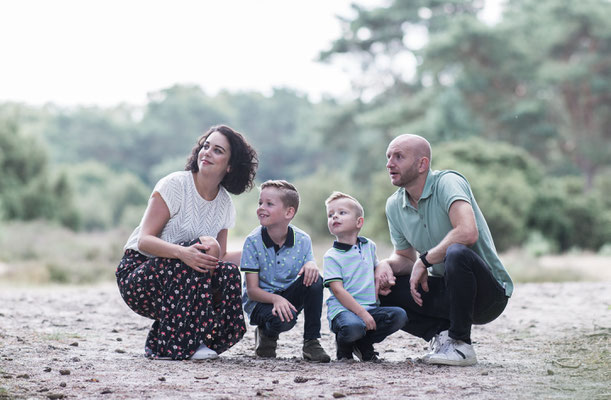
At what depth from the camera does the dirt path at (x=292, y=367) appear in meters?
3.35

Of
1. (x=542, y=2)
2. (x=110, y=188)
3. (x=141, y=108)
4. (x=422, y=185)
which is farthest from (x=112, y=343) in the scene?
(x=141, y=108)

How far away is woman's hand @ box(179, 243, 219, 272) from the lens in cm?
415

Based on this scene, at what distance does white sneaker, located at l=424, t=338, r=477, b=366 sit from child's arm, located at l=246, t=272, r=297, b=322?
857 mm

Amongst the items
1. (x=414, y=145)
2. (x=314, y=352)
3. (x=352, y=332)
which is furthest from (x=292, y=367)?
(x=414, y=145)

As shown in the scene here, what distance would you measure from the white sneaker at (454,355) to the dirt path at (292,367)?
0.08m

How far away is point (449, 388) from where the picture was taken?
3418mm

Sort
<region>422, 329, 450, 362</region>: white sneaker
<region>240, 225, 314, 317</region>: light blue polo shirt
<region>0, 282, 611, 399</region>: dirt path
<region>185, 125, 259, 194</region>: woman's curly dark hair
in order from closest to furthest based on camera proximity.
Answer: <region>0, 282, 611, 399</region>: dirt path → <region>422, 329, 450, 362</region>: white sneaker → <region>240, 225, 314, 317</region>: light blue polo shirt → <region>185, 125, 259, 194</region>: woman's curly dark hair

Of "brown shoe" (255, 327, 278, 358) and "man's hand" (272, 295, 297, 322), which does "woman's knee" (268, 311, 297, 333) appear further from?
"brown shoe" (255, 327, 278, 358)

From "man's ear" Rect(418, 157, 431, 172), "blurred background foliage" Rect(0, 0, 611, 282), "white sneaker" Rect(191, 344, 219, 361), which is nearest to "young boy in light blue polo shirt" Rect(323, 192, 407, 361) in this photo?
"man's ear" Rect(418, 157, 431, 172)

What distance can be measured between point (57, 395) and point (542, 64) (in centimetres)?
2789

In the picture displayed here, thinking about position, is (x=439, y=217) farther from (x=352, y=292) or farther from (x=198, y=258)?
(x=198, y=258)

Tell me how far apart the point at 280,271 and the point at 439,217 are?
3.26 feet

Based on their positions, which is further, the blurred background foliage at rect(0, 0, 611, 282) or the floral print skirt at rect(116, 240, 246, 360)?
the blurred background foliage at rect(0, 0, 611, 282)

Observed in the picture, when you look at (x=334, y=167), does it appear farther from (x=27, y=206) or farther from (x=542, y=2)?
(x=27, y=206)
